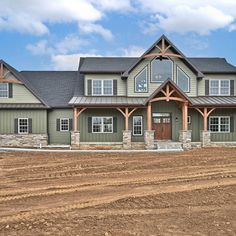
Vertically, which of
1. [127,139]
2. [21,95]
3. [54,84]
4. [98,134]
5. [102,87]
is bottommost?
[127,139]

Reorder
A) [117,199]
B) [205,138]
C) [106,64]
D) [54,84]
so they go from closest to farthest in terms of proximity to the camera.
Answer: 1. [117,199]
2. [205,138]
3. [106,64]
4. [54,84]

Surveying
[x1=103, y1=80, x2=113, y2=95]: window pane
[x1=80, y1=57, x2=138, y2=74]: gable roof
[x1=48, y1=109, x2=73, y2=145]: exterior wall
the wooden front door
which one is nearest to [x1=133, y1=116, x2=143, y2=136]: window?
the wooden front door

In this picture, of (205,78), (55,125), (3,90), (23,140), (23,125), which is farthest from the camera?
(205,78)

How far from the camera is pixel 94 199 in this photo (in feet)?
27.1

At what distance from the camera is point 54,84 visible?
88.9ft

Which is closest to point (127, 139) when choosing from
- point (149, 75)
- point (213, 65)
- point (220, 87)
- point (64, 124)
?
point (149, 75)

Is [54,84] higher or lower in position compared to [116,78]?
lower

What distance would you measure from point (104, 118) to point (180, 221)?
58.5 feet

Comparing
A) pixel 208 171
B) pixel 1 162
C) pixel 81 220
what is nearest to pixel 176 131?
pixel 208 171

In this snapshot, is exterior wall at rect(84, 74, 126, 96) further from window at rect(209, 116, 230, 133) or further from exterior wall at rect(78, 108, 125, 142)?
window at rect(209, 116, 230, 133)

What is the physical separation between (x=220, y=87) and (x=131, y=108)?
794cm

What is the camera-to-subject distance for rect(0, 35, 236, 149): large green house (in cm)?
2348

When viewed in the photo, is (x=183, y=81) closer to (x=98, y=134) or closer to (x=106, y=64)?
(x=106, y=64)

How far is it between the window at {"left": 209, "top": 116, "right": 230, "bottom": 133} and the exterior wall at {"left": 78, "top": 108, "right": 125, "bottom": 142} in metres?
7.30
